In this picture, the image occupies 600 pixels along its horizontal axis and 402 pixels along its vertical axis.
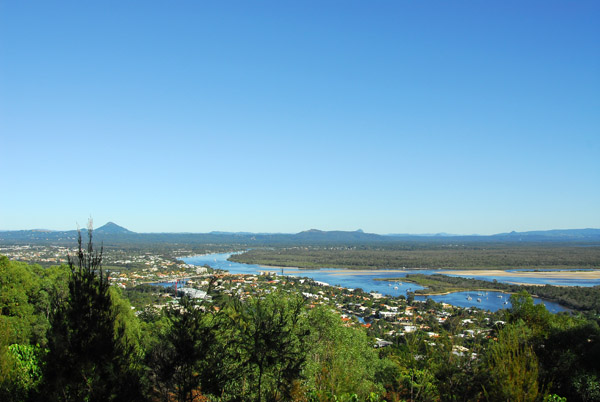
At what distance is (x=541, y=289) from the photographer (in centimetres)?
5862

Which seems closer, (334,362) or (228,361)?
(228,361)

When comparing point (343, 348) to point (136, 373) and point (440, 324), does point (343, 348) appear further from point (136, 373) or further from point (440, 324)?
point (440, 324)

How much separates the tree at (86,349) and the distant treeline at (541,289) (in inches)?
1964

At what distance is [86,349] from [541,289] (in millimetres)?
64782

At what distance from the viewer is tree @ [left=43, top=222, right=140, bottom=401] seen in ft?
26.5

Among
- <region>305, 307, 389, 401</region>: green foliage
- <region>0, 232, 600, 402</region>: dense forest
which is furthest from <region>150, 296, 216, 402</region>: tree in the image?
<region>305, 307, 389, 401</region>: green foliage

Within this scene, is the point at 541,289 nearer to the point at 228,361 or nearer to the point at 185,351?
the point at 228,361

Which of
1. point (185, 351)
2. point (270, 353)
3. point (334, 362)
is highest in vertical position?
point (185, 351)

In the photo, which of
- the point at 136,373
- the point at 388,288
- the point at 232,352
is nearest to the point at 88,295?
the point at 136,373

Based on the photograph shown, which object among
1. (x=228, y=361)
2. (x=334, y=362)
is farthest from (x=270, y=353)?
(x=334, y=362)

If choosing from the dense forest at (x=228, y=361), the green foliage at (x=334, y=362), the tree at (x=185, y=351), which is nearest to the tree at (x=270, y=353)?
the dense forest at (x=228, y=361)

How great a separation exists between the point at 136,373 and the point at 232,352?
7.94ft

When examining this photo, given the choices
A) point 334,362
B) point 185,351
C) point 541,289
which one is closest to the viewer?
point 185,351

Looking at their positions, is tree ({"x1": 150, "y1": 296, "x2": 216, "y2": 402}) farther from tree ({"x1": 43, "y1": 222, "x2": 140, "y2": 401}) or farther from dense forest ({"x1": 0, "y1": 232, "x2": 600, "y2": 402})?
tree ({"x1": 43, "y1": 222, "x2": 140, "y2": 401})
